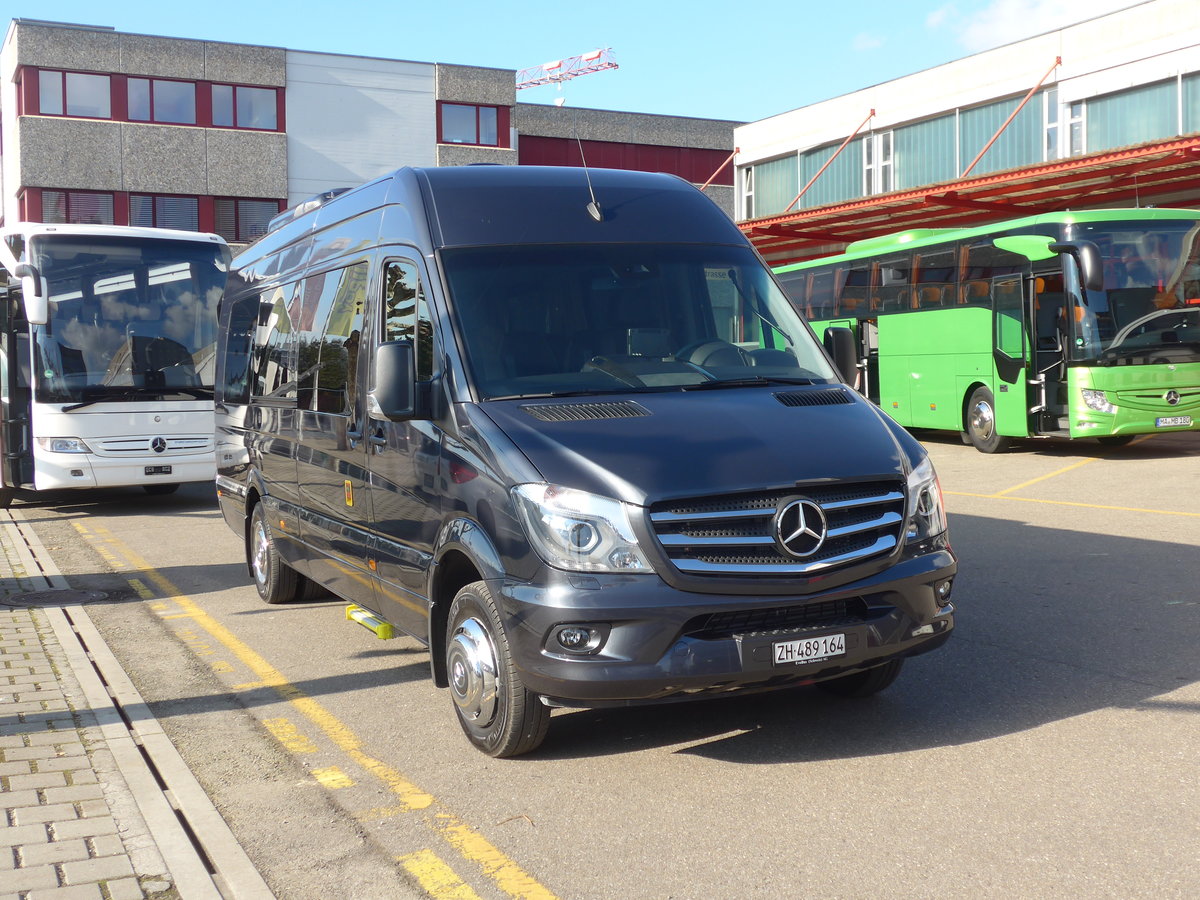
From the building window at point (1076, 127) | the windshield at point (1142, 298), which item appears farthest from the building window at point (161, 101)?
the windshield at point (1142, 298)

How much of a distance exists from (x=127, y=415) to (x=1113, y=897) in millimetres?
13295

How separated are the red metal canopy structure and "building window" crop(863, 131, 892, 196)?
690 cm

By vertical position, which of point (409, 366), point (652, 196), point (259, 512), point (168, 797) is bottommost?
point (168, 797)

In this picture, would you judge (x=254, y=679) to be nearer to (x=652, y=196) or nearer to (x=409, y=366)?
(x=409, y=366)

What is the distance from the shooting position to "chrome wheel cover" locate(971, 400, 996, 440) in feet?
64.1

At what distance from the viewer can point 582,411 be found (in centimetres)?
532

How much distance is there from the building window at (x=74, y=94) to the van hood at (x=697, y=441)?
41.0 meters

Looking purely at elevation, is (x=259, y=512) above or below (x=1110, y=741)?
above

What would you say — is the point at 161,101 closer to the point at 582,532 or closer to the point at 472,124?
the point at 472,124

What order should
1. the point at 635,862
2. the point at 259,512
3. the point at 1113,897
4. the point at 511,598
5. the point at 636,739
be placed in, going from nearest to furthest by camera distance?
the point at 1113,897
the point at 635,862
the point at 511,598
the point at 636,739
the point at 259,512

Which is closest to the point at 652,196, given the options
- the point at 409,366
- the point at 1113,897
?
the point at 409,366

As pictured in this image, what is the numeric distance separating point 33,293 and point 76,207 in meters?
30.2

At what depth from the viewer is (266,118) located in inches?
1746

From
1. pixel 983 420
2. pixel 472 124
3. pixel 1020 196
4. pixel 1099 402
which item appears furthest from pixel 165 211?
pixel 1099 402
